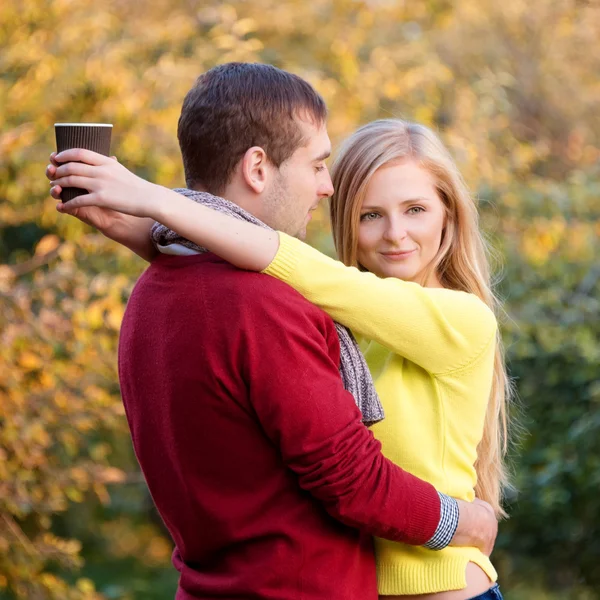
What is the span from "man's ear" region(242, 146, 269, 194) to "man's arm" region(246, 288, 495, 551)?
0.81ft

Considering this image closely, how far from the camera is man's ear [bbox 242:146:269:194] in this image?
1.99 metres

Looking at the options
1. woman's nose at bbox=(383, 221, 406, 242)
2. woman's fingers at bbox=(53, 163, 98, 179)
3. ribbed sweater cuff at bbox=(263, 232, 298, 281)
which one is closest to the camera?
woman's fingers at bbox=(53, 163, 98, 179)

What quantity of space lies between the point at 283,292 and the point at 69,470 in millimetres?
3092

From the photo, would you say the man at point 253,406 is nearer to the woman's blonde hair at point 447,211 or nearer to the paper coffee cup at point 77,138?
the paper coffee cup at point 77,138

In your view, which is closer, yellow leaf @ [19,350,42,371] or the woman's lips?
the woman's lips

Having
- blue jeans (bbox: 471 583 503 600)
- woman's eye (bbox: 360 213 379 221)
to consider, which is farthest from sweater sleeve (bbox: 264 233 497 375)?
blue jeans (bbox: 471 583 503 600)

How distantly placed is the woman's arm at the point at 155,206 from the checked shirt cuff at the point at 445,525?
25.0 inches

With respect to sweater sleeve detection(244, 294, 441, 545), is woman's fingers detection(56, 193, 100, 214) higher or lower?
higher

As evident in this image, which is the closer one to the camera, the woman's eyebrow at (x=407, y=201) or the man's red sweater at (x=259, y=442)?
the man's red sweater at (x=259, y=442)

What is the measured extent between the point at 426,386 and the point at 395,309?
241 mm

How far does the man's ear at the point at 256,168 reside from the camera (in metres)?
1.99

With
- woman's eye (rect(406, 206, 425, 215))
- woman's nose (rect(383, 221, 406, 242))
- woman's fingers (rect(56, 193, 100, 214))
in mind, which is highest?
woman's fingers (rect(56, 193, 100, 214))

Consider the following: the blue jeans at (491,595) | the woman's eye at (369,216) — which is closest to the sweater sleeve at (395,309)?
the woman's eye at (369,216)

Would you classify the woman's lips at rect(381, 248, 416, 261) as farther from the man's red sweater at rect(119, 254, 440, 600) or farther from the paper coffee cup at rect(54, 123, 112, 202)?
the paper coffee cup at rect(54, 123, 112, 202)
